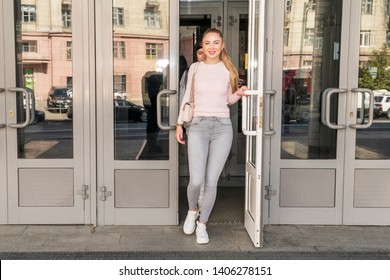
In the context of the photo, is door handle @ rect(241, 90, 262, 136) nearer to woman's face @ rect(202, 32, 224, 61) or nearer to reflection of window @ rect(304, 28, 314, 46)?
woman's face @ rect(202, 32, 224, 61)

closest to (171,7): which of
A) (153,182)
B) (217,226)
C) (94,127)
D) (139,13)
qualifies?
(139,13)

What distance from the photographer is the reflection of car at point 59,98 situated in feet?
13.8

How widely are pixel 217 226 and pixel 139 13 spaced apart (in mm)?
1915

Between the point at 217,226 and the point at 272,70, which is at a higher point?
the point at 272,70

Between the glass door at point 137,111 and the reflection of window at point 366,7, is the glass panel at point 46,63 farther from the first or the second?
the reflection of window at point 366,7

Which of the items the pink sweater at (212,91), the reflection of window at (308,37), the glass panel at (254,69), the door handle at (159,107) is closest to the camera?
the glass panel at (254,69)

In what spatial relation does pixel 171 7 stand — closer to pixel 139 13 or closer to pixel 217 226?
pixel 139 13

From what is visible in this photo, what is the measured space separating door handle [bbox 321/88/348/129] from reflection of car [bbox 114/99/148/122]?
4.93 feet

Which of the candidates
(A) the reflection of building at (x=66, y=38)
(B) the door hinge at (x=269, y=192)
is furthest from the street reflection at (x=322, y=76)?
(A) the reflection of building at (x=66, y=38)

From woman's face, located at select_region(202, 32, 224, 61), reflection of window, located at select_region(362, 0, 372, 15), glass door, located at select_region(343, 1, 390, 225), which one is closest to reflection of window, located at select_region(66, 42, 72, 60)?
woman's face, located at select_region(202, 32, 224, 61)

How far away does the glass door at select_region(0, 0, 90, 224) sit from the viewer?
414 cm

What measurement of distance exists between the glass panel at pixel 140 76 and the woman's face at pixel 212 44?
46 cm

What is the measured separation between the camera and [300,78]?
4312 millimetres

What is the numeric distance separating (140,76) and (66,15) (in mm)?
773
